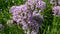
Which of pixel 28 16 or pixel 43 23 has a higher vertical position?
pixel 28 16

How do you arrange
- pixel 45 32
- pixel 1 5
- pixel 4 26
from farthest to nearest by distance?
pixel 1 5 → pixel 4 26 → pixel 45 32

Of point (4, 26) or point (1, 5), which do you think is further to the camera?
point (1, 5)

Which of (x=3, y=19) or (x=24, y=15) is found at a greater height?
(x=24, y=15)

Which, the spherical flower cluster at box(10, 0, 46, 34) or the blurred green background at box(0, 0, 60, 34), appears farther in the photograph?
the blurred green background at box(0, 0, 60, 34)

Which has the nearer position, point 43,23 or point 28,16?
point 28,16

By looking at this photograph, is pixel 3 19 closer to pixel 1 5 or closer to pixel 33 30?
pixel 1 5

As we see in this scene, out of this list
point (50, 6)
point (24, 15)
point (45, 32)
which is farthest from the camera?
point (50, 6)

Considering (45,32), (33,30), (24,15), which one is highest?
(24,15)

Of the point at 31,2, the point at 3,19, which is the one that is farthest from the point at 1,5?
the point at 31,2

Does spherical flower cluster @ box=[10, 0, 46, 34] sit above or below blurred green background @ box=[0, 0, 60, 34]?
above

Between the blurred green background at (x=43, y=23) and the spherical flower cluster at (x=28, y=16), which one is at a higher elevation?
the spherical flower cluster at (x=28, y=16)

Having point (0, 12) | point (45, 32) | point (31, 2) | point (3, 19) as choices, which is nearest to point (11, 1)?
point (0, 12)
